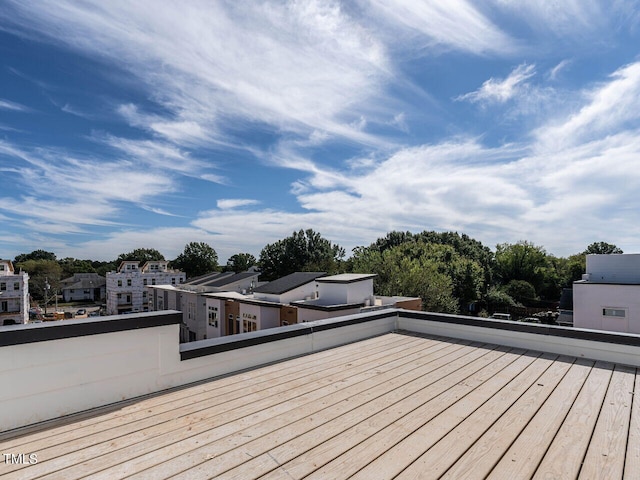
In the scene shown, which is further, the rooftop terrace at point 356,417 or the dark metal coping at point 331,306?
the dark metal coping at point 331,306

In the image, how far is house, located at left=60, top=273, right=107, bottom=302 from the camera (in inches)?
1960

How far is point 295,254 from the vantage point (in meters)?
40.1

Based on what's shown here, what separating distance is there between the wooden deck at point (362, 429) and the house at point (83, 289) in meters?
57.7

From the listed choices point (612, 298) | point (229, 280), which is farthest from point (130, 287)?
point (612, 298)

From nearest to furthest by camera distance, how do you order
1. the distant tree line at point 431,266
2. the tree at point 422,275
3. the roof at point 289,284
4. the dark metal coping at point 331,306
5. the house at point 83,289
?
the dark metal coping at point 331,306 < the roof at point 289,284 < the tree at point 422,275 < the distant tree line at point 431,266 < the house at point 83,289

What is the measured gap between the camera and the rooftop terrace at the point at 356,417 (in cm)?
154

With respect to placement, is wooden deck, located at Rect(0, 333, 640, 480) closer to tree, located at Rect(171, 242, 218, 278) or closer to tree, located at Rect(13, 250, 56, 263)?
tree, located at Rect(171, 242, 218, 278)

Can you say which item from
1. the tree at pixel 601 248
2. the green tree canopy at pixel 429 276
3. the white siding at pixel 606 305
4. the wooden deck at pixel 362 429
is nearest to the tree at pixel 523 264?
the green tree canopy at pixel 429 276

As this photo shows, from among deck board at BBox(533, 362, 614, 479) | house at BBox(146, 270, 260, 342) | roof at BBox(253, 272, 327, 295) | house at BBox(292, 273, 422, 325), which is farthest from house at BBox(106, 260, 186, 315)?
deck board at BBox(533, 362, 614, 479)

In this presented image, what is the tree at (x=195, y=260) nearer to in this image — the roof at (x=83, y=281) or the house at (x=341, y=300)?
the roof at (x=83, y=281)

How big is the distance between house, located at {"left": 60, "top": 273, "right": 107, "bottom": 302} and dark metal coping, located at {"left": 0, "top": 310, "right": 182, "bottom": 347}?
57375mm

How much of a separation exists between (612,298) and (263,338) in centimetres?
1463

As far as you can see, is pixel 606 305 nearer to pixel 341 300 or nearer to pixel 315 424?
pixel 341 300

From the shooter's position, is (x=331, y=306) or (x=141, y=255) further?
(x=141, y=255)
